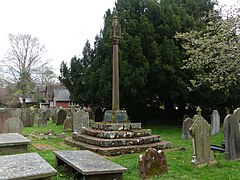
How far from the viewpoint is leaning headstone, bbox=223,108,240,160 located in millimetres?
7672

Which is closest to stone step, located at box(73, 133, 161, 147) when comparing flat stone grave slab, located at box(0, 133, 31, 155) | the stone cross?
the stone cross

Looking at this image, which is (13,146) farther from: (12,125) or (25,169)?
(25,169)

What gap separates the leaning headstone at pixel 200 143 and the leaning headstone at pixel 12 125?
8166 mm

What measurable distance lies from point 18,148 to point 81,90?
1017cm

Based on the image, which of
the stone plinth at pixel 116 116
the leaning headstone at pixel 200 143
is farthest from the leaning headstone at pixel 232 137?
the stone plinth at pixel 116 116

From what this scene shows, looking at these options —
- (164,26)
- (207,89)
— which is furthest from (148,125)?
(164,26)

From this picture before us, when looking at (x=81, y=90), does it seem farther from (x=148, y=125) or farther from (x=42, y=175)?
(x=42, y=175)

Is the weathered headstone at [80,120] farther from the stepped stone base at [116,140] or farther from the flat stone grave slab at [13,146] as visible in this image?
the flat stone grave slab at [13,146]

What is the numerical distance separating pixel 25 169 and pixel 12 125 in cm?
820

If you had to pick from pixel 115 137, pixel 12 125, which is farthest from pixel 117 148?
pixel 12 125

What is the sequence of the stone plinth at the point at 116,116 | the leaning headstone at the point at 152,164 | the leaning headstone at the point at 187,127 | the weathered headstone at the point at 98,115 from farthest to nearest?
1. the weathered headstone at the point at 98,115
2. the leaning headstone at the point at 187,127
3. the stone plinth at the point at 116,116
4. the leaning headstone at the point at 152,164

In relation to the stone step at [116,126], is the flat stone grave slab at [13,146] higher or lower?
lower

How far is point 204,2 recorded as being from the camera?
67.6ft

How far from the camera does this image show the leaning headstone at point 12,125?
39.2 feet
